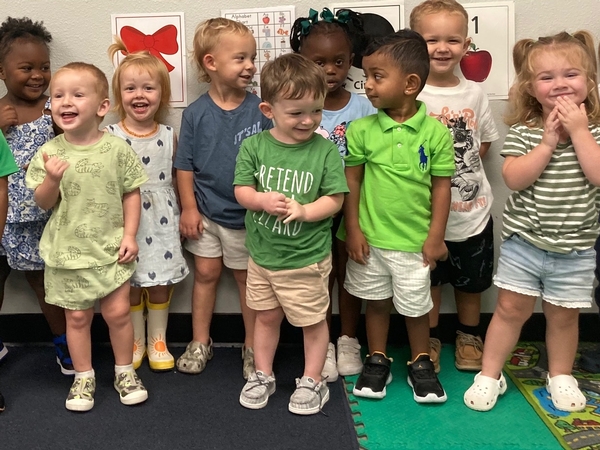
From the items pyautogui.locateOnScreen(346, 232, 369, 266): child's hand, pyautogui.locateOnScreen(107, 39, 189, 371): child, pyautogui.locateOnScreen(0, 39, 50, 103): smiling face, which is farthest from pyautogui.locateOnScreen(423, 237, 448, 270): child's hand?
pyautogui.locateOnScreen(0, 39, 50, 103): smiling face

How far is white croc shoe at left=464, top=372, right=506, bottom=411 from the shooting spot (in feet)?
5.95

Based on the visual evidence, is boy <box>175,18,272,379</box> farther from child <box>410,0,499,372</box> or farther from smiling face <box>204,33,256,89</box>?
child <box>410,0,499,372</box>

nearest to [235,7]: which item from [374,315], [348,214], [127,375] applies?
[348,214]

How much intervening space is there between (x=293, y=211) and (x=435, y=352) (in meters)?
0.86

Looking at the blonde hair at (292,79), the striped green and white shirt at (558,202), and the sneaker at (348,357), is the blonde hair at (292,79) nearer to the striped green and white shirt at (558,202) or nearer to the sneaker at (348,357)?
the striped green and white shirt at (558,202)

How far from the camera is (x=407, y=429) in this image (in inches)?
67.6

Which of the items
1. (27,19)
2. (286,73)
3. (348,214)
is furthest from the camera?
(27,19)

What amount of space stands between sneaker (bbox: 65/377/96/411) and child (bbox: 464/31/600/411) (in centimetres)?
121

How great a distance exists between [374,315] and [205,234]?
67 cm

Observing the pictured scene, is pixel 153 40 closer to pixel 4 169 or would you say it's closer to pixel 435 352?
pixel 4 169

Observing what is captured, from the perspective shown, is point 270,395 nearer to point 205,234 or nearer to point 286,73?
point 205,234

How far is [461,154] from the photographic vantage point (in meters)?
1.99

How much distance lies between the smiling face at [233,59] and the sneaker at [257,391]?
0.99 m

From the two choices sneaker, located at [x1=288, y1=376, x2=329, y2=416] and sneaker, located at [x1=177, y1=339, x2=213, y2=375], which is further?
sneaker, located at [x1=177, y1=339, x2=213, y2=375]
